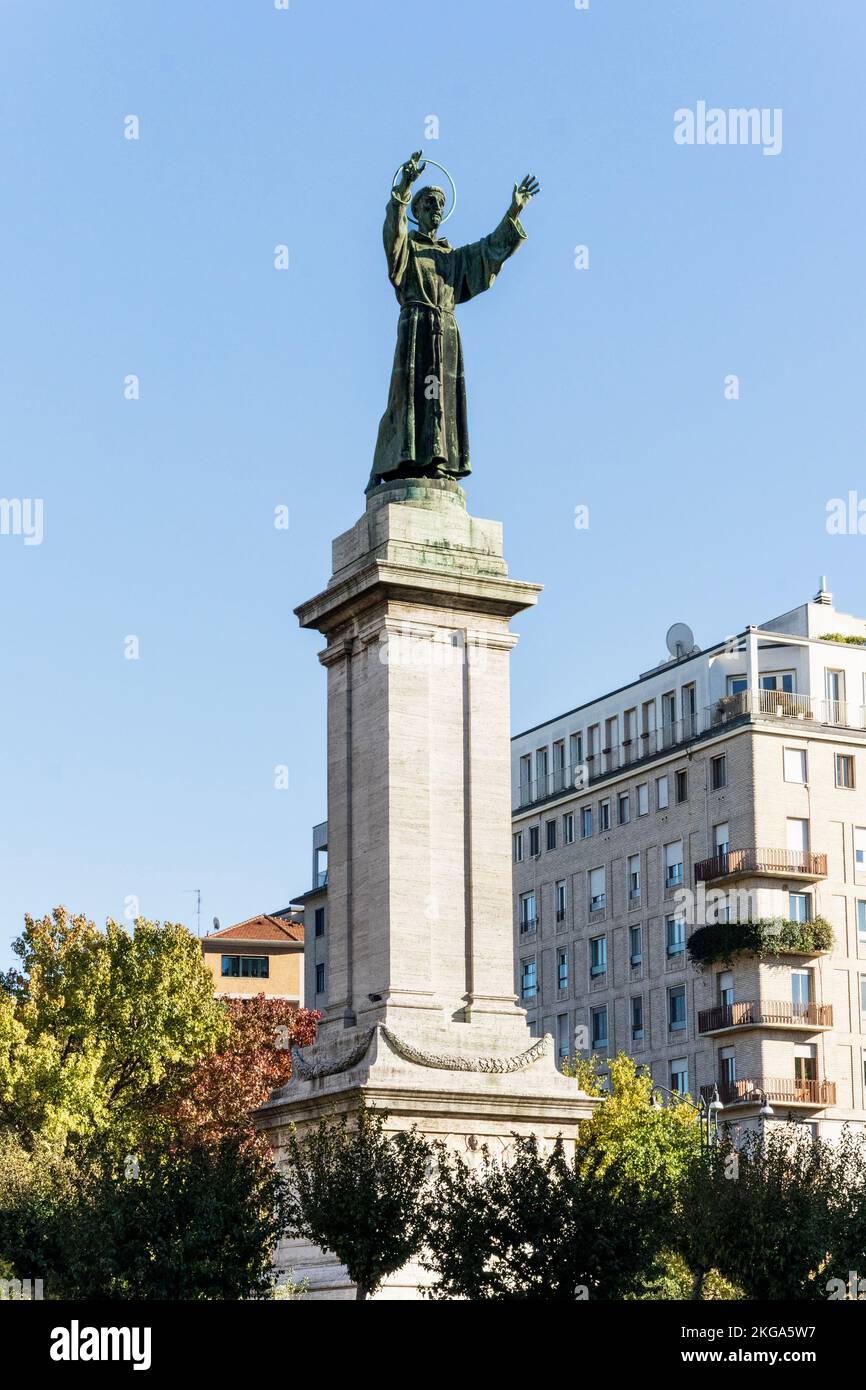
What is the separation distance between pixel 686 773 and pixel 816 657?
23.2ft

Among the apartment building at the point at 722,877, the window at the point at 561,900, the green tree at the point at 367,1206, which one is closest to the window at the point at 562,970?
the apartment building at the point at 722,877

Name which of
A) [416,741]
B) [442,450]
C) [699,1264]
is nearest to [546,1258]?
[699,1264]

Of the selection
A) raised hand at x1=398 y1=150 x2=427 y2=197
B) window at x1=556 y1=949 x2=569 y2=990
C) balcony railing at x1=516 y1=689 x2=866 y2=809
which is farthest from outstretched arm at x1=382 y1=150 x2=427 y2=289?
window at x1=556 y1=949 x2=569 y2=990

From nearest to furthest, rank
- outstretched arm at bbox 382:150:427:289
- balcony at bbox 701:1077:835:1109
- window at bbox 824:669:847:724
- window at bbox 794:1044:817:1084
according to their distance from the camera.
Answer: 1. outstretched arm at bbox 382:150:427:289
2. balcony at bbox 701:1077:835:1109
3. window at bbox 794:1044:817:1084
4. window at bbox 824:669:847:724

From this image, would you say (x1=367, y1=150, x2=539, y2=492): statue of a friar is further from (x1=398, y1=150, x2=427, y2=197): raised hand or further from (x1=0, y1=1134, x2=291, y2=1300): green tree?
(x1=0, y1=1134, x2=291, y2=1300): green tree

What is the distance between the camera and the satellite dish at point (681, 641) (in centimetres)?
9944

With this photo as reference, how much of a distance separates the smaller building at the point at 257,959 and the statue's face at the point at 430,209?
262ft

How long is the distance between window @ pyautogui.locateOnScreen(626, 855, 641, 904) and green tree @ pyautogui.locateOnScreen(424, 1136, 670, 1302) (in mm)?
63550

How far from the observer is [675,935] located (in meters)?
91.4

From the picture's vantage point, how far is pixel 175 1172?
3303 centimetres

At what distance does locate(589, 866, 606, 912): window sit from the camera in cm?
9712

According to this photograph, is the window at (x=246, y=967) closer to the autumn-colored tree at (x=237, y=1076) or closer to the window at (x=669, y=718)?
the window at (x=669, y=718)
